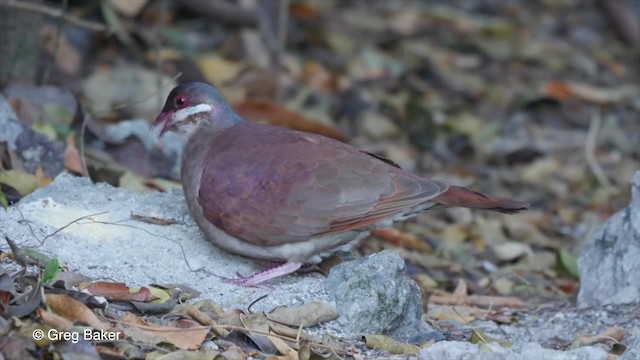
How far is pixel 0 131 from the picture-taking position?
5953mm

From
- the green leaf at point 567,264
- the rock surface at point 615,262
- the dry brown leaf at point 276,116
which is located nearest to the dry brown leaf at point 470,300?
the rock surface at point 615,262

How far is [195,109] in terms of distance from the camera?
5.46m

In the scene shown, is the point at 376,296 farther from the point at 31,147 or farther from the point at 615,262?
the point at 31,147

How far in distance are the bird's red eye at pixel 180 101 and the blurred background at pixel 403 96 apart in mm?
516

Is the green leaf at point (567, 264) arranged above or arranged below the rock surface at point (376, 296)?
below

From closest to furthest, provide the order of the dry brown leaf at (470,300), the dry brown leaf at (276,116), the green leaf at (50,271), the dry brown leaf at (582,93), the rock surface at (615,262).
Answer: the green leaf at (50,271), the rock surface at (615,262), the dry brown leaf at (470,300), the dry brown leaf at (276,116), the dry brown leaf at (582,93)

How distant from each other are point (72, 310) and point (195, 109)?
5.24 ft

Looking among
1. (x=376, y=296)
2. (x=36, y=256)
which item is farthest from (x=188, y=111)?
(x=376, y=296)

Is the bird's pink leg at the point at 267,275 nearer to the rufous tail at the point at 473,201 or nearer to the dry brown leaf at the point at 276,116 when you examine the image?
the rufous tail at the point at 473,201

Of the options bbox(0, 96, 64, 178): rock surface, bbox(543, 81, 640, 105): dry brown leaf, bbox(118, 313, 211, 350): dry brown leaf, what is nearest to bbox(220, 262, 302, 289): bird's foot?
bbox(118, 313, 211, 350): dry brown leaf

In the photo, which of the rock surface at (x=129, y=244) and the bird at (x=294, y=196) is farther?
the bird at (x=294, y=196)

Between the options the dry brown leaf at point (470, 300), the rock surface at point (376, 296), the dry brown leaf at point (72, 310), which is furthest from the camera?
the dry brown leaf at point (470, 300)

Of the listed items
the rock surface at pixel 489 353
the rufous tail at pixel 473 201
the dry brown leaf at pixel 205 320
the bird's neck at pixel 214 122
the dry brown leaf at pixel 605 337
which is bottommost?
the dry brown leaf at pixel 605 337

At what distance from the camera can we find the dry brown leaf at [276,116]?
7.56 metres
